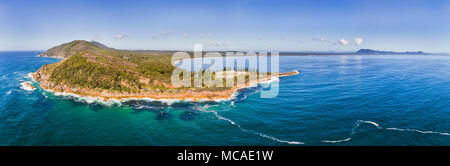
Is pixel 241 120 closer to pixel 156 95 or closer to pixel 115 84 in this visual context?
pixel 156 95

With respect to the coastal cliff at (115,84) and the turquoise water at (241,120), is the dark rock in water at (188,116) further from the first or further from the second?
the coastal cliff at (115,84)

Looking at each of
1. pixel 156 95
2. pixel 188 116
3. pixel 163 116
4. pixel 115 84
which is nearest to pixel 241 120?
pixel 188 116

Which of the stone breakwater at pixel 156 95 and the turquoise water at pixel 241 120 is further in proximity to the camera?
the stone breakwater at pixel 156 95

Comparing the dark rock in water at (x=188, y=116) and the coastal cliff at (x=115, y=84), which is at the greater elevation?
the coastal cliff at (x=115, y=84)

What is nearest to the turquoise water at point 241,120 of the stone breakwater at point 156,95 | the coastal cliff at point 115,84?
the stone breakwater at point 156,95

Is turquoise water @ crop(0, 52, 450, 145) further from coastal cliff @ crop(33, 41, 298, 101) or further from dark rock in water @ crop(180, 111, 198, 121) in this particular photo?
coastal cliff @ crop(33, 41, 298, 101)

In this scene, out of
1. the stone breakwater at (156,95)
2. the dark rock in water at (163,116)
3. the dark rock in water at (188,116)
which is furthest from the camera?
the stone breakwater at (156,95)

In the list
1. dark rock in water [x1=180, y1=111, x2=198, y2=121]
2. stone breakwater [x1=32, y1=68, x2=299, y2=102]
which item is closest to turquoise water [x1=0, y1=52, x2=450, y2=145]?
dark rock in water [x1=180, y1=111, x2=198, y2=121]
